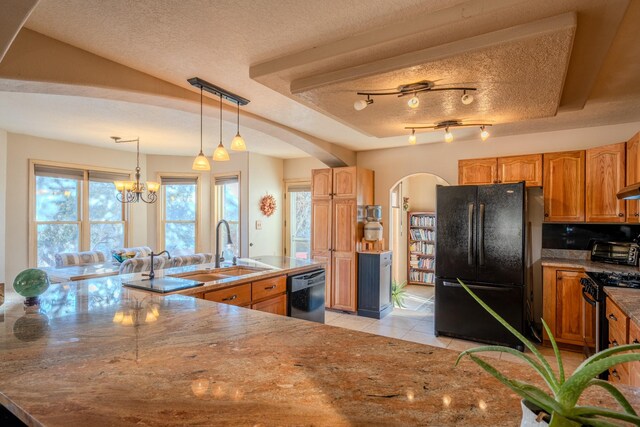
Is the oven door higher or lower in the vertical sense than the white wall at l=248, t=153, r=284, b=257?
lower

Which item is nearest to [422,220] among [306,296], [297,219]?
[297,219]

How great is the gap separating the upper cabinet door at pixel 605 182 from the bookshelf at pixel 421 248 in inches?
146

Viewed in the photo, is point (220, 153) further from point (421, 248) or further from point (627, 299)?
point (421, 248)

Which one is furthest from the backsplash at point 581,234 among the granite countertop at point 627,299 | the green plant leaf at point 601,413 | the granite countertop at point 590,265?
the green plant leaf at point 601,413

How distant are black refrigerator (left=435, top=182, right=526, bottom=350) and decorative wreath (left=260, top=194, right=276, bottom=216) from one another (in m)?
3.31

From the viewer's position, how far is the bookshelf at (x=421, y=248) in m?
7.42

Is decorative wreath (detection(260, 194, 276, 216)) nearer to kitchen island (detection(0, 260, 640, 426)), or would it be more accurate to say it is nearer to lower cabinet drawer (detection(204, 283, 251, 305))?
lower cabinet drawer (detection(204, 283, 251, 305))

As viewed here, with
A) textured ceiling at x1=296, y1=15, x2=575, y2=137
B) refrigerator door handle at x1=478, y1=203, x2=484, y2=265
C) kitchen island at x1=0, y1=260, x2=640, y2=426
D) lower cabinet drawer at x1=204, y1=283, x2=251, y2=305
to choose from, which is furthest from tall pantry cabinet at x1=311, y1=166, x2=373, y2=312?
kitchen island at x1=0, y1=260, x2=640, y2=426

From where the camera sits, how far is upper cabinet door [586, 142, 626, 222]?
139 inches

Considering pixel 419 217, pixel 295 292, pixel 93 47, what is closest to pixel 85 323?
pixel 93 47

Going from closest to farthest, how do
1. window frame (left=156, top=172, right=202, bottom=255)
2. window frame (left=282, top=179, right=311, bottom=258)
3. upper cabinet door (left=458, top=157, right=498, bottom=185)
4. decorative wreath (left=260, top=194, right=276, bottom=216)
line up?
upper cabinet door (left=458, top=157, right=498, bottom=185), decorative wreath (left=260, top=194, right=276, bottom=216), window frame (left=156, top=172, right=202, bottom=255), window frame (left=282, top=179, right=311, bottom=258)

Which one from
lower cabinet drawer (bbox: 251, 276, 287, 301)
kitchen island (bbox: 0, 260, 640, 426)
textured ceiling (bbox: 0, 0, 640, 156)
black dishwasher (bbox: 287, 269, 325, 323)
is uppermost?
textured ceiling (bbox: 0, 0, 640, 156)

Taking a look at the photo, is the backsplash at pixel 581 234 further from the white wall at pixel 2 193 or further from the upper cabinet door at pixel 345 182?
the white wall at pixel 2 193

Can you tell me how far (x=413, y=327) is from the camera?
14.7 ft
